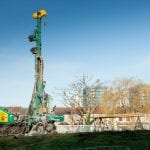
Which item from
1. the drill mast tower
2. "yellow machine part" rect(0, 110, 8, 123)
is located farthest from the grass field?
the drill mast tower

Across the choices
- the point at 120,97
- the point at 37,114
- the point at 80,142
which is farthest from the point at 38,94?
the point at 120,97

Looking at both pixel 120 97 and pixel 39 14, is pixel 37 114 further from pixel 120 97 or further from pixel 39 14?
pixel 120 97

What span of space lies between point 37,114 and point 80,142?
16.8 metres

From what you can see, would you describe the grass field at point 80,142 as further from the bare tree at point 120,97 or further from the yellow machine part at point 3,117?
the bare tree at point 120,97

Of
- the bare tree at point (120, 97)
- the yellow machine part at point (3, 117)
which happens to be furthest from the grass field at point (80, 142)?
the bare tree at point (120, 97)

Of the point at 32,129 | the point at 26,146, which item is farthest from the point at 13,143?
the point at 32,129

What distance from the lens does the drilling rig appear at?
3959 centimetres

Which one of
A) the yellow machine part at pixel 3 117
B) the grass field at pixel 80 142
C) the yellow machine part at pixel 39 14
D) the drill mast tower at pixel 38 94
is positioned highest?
the yellow machine part at pixel 39 14

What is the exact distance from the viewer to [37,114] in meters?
41.4

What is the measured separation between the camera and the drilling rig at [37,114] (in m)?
39.6

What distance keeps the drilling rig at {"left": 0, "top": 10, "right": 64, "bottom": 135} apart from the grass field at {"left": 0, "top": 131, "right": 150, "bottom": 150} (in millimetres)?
11722

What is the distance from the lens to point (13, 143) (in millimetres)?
26000

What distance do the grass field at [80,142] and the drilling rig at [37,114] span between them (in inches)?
461

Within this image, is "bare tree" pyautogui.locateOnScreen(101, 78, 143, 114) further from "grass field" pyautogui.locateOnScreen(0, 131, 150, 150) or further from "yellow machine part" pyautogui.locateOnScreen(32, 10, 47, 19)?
"grass field" pyautogui.locateOnScreen(0, 131, 150, 150)
